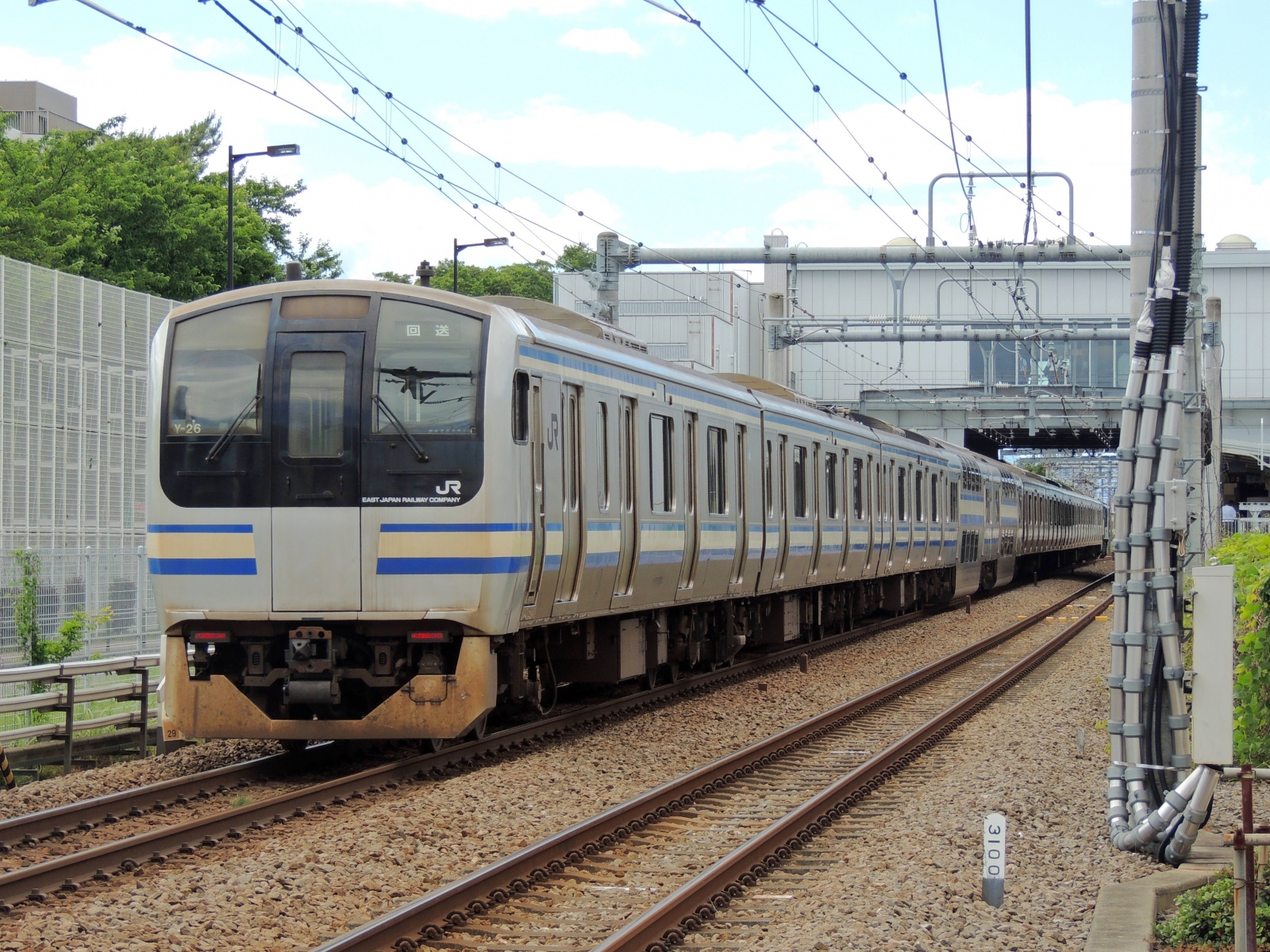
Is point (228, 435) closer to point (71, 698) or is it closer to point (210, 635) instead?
point (210, 635)

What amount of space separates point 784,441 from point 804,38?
5.54m

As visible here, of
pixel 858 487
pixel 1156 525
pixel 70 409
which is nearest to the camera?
pixel 1156 525

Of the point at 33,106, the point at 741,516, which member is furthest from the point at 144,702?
the point at 33,106

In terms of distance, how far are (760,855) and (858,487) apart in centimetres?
1501

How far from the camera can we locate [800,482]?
64.2ft

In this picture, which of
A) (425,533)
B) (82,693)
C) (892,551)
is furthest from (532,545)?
(892,551)

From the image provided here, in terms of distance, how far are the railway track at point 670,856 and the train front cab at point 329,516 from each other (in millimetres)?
1852

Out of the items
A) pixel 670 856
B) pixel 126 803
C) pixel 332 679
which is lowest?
pixel 670 856

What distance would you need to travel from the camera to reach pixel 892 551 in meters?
25.4

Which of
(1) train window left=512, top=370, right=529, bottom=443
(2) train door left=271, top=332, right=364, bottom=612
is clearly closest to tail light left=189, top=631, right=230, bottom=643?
(2) train door left=271, top=332, right=364, bottom=612

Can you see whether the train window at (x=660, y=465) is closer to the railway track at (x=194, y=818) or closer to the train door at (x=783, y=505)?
the railway track at (x=194, y=818)

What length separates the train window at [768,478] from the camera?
17859 mm

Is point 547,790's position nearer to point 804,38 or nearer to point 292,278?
point 292,278

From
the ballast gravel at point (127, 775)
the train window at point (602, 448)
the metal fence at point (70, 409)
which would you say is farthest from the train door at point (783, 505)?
the ballast gravel at point (127, 775)
